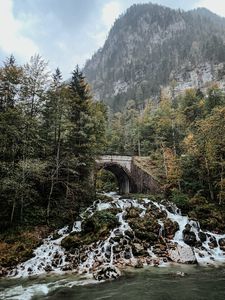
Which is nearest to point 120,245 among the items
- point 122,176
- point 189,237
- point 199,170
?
point 189,237

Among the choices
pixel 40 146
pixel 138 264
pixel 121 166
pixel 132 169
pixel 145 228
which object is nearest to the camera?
pixel 138 264

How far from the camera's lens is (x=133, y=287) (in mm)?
11961

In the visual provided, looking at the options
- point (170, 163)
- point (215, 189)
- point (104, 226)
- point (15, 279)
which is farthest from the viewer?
point (170, 163)

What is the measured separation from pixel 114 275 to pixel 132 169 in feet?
77.8

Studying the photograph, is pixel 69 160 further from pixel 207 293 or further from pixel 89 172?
pixel 207 293

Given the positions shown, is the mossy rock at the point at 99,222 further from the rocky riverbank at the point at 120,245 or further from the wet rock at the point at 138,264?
the wet rock at the point at 138,264

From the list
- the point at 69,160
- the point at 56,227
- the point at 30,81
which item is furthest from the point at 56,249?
the point at 30,81

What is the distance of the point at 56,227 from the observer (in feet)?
65.9

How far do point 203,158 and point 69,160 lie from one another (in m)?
14.3

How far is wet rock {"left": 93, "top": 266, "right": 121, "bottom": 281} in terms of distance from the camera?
13258mm

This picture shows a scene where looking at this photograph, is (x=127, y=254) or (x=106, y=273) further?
(x=127, y=254)

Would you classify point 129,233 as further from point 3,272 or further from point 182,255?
point 3,272

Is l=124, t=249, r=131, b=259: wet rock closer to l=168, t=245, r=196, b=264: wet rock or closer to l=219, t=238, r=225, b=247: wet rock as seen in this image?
l=168, t=245, r=196, b=264: wet rock

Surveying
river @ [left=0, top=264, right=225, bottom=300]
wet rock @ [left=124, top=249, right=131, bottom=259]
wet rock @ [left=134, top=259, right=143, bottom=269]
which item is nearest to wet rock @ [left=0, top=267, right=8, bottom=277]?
river @ [left=0, top=264, right=225, bottom=300]
